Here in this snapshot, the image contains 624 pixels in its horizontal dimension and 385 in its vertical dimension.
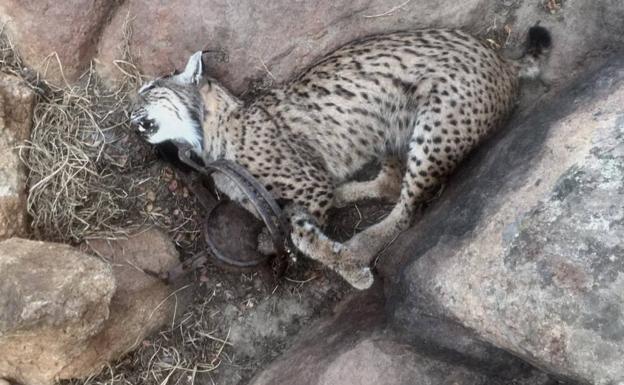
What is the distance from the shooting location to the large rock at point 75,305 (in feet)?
9.97

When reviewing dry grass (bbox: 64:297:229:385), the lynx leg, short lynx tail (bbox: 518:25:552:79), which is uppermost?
short lynx tail (bbox: 518:25:552:79)

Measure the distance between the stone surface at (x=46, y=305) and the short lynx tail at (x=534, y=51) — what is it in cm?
251

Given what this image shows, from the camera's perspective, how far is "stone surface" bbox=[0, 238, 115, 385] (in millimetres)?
3018

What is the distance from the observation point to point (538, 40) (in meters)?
3.68

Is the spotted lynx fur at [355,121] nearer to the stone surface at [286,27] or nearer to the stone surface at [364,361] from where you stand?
the stone surface at [286,27]

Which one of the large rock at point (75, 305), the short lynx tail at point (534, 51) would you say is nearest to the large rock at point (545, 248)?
the short lynx tail at point (534, 51)

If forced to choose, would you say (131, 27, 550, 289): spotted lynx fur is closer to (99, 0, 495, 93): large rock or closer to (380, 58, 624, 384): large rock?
(99, 0, 495, 93): large rock

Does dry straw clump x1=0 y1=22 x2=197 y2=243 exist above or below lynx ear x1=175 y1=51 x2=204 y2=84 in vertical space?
below

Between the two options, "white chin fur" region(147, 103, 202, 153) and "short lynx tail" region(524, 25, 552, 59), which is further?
"white chin fur" region(147, 103, 202, 153)

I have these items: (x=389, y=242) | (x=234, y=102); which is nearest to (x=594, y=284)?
(x=389, y=242)

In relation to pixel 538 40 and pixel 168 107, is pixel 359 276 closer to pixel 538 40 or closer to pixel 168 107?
pixel 168 107

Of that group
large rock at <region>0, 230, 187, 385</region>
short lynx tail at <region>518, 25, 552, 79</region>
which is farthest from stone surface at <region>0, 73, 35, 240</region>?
short lynx tail at <region>518, 25, 552, 79</region>

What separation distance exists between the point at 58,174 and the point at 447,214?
2.20 metres

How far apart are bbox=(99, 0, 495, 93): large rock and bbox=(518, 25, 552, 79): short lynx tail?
14.3 inches
